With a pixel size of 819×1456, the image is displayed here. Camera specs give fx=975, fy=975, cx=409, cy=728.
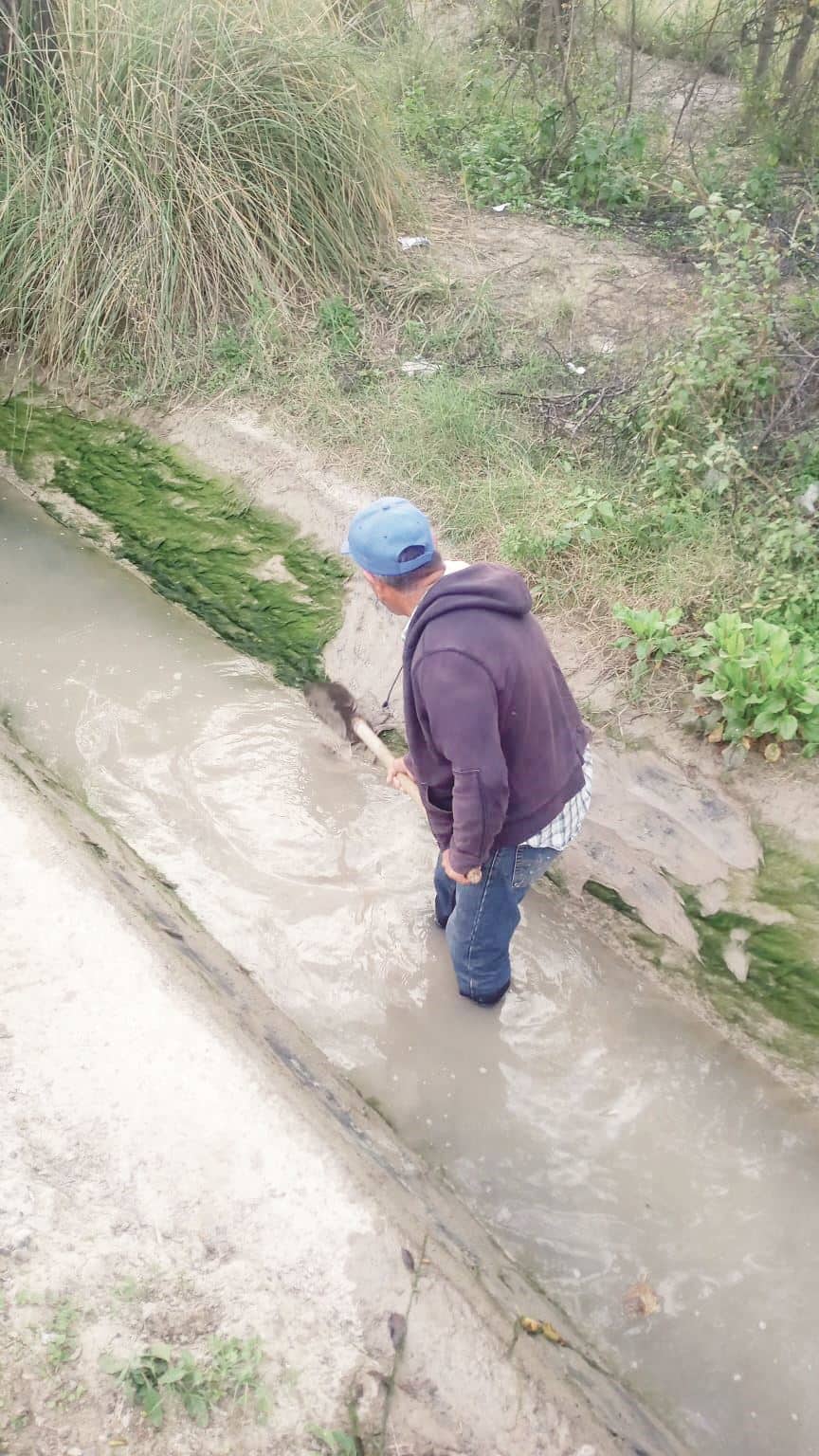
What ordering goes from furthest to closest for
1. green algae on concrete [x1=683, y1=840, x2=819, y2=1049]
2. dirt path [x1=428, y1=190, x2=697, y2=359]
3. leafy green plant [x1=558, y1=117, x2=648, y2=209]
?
leafy green plant [x1=558, y1=117, x2=648, y2=209], dirt path [x1=428, y1=190, x2=697, y2=359], green algae on concrete [x1=683, y1=840, x2=819, y2=1049]

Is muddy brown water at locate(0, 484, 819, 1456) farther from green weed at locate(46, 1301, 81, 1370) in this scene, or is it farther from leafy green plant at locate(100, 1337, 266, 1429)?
green weed at locate(46, 1301, 81, 1370)

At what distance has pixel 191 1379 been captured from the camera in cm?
182

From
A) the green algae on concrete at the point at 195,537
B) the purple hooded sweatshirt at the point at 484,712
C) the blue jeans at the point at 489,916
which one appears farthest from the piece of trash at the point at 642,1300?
the green algae on concrete at the point at 195,537

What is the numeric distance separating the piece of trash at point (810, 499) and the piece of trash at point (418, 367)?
6.48 ft

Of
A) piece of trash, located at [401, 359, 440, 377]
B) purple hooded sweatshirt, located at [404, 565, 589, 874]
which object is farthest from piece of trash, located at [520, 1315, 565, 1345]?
piece of trash, located at [401, 359, 440, 377]

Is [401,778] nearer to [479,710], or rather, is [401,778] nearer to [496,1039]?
[479,710]

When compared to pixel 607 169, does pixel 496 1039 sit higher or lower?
lower

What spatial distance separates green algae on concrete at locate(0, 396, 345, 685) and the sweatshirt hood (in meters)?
1.95

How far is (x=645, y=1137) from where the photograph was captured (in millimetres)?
2719

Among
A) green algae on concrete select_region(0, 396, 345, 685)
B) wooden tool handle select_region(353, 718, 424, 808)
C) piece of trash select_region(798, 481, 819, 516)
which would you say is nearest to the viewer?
wooden tool handle select_region(353, 718, 424, 808)

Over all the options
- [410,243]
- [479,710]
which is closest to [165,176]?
[410,243]

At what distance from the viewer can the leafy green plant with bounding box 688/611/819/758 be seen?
286 centimetres

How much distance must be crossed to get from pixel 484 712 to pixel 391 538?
393mm

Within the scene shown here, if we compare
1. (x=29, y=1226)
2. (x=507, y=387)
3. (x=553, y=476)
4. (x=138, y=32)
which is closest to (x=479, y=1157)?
(x=29, y=1226)
